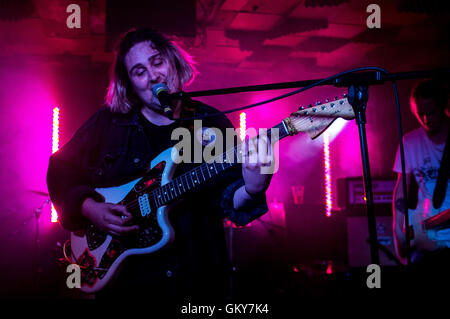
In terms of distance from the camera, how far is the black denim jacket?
224cm

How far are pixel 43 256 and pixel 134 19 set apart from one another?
154 inches

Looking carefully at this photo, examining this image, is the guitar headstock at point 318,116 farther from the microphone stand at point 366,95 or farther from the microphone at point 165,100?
the microphone at point 165,100

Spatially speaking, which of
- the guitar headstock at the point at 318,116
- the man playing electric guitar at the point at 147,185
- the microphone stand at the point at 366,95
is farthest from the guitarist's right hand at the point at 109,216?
the microphone stand at the point at 366,95

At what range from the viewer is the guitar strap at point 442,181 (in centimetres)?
316

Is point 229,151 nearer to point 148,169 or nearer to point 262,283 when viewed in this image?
point 148,169

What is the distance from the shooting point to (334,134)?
7.70m

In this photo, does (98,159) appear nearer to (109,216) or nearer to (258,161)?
(109,216)

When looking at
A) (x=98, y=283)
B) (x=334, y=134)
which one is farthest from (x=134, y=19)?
(x=334, y=134)

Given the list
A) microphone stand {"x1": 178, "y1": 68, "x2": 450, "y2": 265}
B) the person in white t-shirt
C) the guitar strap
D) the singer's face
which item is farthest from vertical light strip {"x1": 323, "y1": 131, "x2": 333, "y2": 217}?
microphone stand {"x1": 178, "y1": 68, "x2": 450, "y2": 265}

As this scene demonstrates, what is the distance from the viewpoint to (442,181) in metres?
3.19

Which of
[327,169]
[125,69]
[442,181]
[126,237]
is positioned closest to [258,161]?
[126,237]

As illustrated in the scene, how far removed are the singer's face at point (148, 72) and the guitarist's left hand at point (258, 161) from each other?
2.50 feet

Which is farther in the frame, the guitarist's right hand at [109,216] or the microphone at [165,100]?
the guitarist's right hand at [109,216]

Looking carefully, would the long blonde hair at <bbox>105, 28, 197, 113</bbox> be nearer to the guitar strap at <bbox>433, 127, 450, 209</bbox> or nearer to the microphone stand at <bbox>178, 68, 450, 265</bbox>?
the microphone stand at <bbox>178, 68, 450, 265</bbox>
